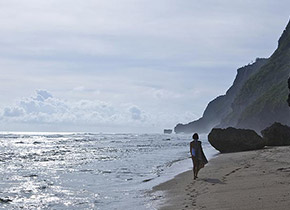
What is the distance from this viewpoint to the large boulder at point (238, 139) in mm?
32500

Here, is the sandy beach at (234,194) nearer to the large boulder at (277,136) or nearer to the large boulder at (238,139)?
the large boulder at (238,139)

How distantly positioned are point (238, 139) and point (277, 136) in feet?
14.1

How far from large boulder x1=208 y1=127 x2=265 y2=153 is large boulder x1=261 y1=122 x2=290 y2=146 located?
2.27 meters

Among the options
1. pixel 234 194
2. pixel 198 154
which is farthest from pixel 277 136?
pixel 234 194

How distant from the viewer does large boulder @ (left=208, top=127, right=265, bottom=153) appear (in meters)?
32.5

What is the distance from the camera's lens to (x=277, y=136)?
113 ft

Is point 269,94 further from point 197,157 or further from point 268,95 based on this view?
point 197,157

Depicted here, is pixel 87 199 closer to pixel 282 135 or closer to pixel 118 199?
pixel 118 199

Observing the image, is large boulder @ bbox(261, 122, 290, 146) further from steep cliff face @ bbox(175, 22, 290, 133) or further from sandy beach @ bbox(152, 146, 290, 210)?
steep cliff face @ bbox(175, 22, 290, 133)

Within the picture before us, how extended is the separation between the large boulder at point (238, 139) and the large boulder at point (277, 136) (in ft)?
7.46

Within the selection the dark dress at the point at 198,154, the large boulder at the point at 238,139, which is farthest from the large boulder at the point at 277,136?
the dark dress at the point at 198,154

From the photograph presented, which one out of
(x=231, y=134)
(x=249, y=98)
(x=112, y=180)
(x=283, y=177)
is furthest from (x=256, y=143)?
(x=249, y=98)

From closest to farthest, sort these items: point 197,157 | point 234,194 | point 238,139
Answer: point 234,194, point 197,157, point 238,139

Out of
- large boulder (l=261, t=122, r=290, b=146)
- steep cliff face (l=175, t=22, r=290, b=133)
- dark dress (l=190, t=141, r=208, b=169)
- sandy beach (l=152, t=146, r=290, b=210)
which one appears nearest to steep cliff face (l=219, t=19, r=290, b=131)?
steep cliff face (l=175, t=22, r=290, b=133)
